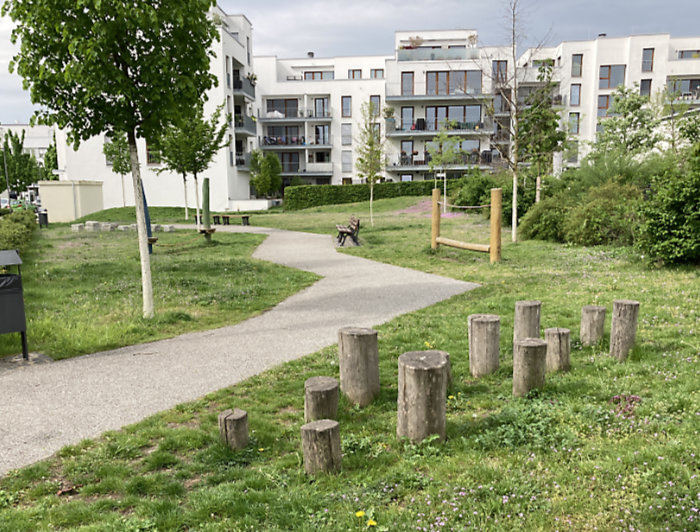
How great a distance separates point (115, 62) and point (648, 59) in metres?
53.4

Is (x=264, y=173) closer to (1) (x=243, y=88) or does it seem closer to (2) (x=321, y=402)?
(1) (x=243, y=88)

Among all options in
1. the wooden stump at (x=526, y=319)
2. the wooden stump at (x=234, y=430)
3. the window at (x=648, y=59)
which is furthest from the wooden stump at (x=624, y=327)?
the window at (x=648, y=59)

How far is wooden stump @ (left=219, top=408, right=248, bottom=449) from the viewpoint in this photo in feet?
13.6

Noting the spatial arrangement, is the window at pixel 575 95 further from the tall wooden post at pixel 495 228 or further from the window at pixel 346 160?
the tall wooden post at pixel 495 228

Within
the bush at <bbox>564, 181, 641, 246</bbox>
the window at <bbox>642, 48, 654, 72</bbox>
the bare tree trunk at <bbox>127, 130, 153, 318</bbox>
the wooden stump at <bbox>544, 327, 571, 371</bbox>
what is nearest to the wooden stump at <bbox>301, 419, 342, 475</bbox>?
the wooden stump at <bbox>544, 327, 571, 371</bbox>

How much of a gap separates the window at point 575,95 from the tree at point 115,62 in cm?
4944

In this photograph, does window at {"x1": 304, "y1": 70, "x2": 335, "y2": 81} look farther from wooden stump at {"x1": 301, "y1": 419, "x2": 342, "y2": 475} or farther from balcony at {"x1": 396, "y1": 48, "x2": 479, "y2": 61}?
wooden stump at {"x1": 301, "y1": 419, "x2": 342, "y2": 475}

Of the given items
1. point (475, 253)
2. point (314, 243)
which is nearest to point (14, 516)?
point (475, 253)

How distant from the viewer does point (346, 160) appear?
5588 centimetres

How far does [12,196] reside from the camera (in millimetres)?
72375

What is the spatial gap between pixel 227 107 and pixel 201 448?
137 ft

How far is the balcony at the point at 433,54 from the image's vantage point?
4834 centimetres

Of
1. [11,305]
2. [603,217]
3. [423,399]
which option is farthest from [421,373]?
[603,217]

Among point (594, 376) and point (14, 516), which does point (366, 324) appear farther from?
point (14, 516)
